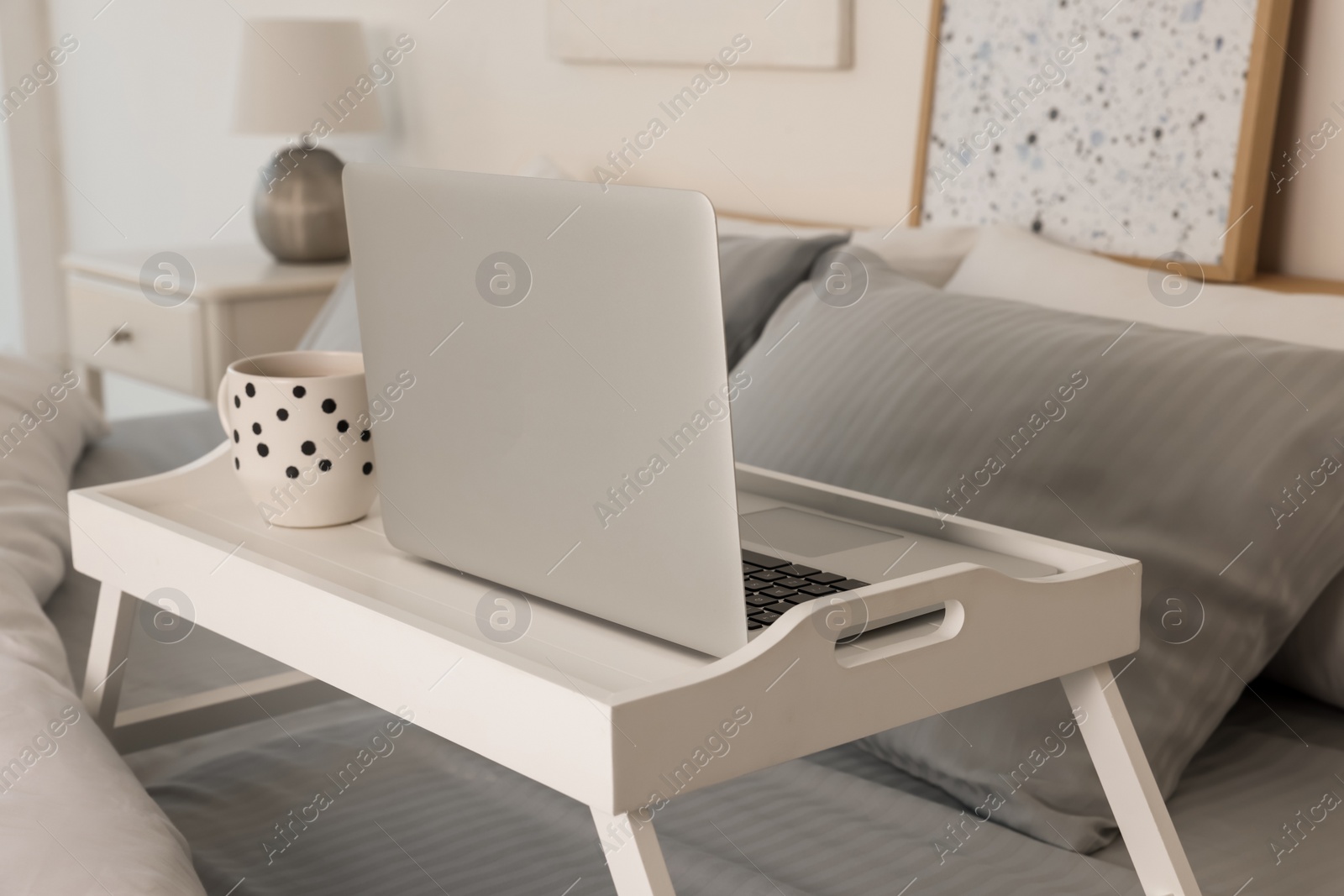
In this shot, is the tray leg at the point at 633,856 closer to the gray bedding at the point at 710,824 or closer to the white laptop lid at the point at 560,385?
the white laptop lid at the point at 560,385

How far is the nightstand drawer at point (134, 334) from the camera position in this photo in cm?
243

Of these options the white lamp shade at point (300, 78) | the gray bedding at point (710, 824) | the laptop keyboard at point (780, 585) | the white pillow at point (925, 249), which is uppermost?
the white lamp shade at point (300, 78)

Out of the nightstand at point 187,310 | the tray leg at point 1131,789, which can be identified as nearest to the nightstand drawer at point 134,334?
the nightstand at point 187,310

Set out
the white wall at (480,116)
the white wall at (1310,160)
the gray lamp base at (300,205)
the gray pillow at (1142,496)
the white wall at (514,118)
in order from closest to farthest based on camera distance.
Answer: the gray pillow at (1142,496)
the white wall at (1310,160)
the white wall at (514,118)
the white wall at (480,116)
the gray lamp base at (300,205)

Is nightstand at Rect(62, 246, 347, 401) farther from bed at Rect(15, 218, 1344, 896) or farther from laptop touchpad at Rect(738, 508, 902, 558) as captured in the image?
laptop touchpad at Rect(738, 508, 902, 558)

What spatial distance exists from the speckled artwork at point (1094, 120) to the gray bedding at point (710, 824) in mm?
565

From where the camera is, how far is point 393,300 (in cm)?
77

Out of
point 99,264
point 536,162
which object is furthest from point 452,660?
point 99,264

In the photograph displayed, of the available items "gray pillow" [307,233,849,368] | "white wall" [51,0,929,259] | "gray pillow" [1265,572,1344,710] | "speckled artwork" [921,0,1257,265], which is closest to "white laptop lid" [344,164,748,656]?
"gray pillow" [1265,572,1344,710]

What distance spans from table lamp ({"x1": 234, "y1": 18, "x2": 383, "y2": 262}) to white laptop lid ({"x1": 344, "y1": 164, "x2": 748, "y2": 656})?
73.5 inches

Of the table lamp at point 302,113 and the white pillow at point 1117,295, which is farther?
the table lamp at point 302,113

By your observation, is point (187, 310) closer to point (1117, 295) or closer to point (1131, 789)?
point (1117, 295)

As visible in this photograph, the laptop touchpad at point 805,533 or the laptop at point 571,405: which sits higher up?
the laptop at point 571,405

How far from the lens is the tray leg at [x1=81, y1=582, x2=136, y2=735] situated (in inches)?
39.3
